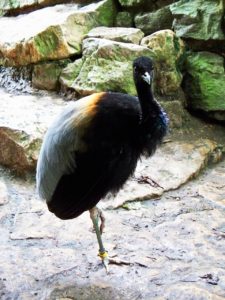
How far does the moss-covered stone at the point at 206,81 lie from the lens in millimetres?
3826

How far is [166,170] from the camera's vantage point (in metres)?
3.36

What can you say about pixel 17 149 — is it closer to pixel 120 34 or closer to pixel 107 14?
pixel 120 34

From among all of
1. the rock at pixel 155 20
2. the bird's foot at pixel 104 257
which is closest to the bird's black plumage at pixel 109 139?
the bird's foot at pixel 104 257

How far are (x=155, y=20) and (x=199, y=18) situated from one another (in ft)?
1.35

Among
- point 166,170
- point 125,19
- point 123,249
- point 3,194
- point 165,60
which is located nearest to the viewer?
point 123,249

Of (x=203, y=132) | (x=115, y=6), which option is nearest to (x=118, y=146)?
(x=203, y=132)

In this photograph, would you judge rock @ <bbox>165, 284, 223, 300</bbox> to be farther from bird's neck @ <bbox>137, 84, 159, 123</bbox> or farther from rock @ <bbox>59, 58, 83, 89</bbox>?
rock @ <bbox>59, 58, 83, 89</bbox>

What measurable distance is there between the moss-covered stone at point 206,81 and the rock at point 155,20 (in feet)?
1.30

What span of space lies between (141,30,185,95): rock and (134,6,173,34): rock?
0.93ft

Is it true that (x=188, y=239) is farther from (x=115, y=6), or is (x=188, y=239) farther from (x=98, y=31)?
(x=115, y=6)

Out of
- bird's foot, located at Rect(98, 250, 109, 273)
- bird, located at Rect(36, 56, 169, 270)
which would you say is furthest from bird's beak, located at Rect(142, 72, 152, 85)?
bird's foot, located at Rect(98, 250, 109, 273)

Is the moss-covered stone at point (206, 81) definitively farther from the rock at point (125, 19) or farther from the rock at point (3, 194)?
the rock at point (3, 194)

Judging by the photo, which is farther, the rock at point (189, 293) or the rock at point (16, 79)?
the rock at point (16, 79)

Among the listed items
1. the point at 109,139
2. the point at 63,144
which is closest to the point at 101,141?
the point at 109,139
